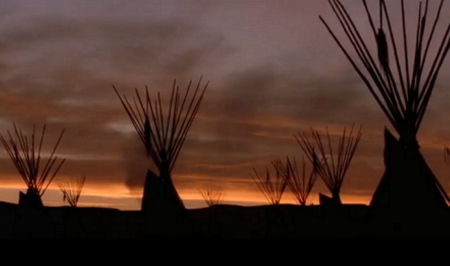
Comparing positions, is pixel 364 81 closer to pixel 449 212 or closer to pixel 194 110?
pixel 449 212

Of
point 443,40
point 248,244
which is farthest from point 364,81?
point 248,244

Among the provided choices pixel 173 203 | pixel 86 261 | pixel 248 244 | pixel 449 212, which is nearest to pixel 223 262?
pixel 248 244

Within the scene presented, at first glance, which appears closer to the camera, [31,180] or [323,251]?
[323,251]

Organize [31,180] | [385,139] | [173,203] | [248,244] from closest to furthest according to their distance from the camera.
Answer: [248,244]
[385,139]
[173,203]
[31,180]

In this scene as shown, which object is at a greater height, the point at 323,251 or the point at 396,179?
the point at 396,179

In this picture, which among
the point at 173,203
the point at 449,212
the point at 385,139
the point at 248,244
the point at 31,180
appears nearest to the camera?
the point at 248,244

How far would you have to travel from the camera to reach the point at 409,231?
24.2 ft

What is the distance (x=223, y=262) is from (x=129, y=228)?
7109mm

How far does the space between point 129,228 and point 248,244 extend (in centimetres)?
685

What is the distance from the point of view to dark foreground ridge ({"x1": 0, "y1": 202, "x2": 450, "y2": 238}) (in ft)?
27.7

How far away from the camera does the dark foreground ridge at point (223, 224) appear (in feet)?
27.7

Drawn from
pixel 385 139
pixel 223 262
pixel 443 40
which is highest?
pixel 443 40

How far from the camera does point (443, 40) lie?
23.9ft

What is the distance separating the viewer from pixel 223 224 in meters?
11.4
